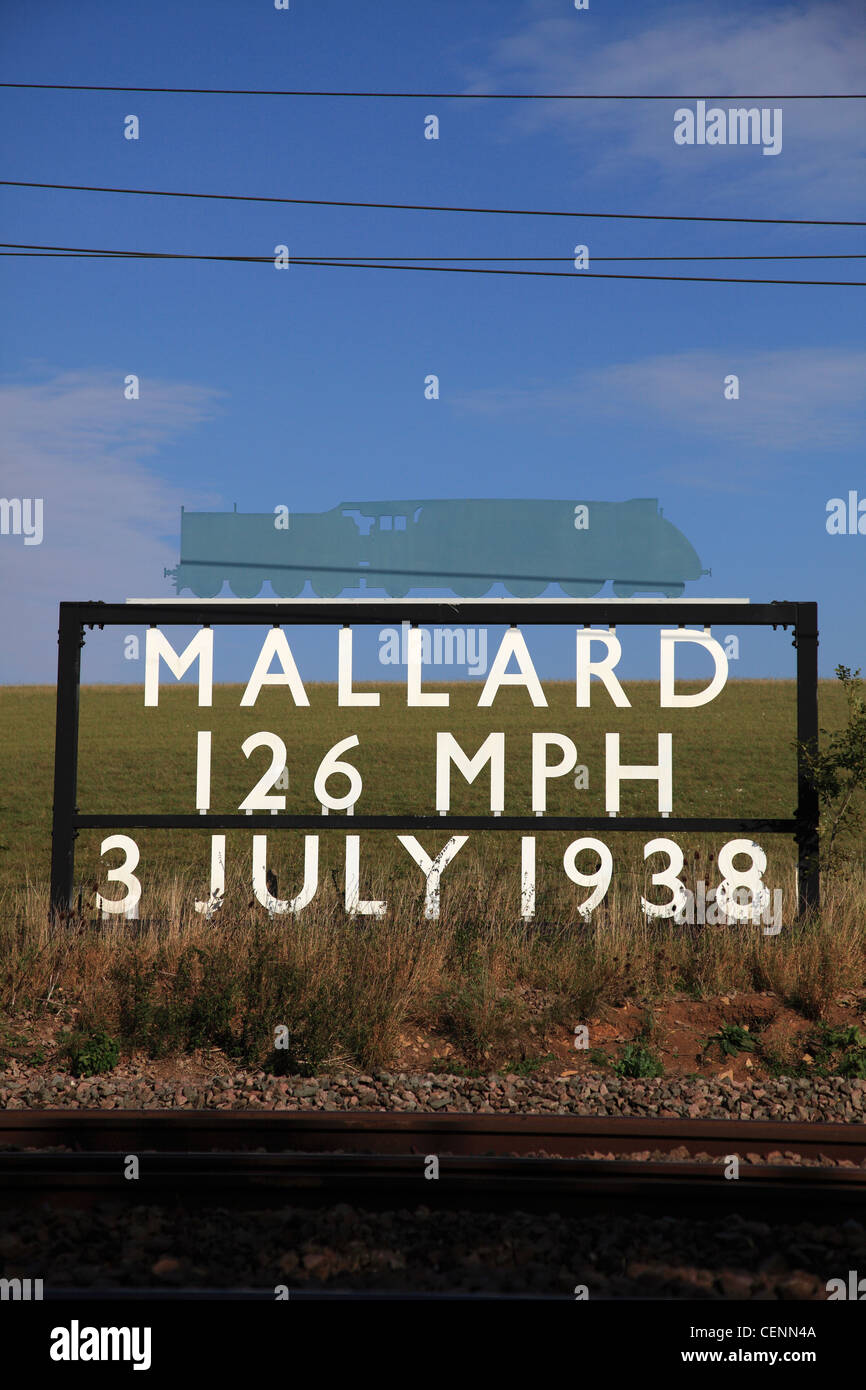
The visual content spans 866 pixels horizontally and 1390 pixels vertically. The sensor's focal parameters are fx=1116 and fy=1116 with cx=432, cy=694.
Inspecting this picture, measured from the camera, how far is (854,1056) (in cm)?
804

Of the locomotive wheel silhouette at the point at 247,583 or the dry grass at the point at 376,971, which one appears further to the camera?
the locomotive wheel silhouette at the point at 247,583

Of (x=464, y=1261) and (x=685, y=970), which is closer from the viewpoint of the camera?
(x=464, y=1261)

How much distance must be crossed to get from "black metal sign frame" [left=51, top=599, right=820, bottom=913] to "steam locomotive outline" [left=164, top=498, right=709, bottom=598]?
40.0ft

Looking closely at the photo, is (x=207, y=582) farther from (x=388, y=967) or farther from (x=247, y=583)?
(x=388, y=967)

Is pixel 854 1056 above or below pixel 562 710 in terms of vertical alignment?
below

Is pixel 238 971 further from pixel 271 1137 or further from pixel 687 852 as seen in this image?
pixel 687 852

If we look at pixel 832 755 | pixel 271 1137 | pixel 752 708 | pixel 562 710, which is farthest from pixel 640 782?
pixel 271 1137

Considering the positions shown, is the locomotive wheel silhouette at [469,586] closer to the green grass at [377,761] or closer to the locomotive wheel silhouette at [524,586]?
the locomotive wheel silhouette at [524,586]

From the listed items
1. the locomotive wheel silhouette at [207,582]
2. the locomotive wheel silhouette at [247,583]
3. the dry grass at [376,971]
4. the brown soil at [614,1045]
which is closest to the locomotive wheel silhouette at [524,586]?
the locomotive wheel silhouette at [247,583]

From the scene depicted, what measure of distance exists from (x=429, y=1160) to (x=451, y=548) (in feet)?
65.3

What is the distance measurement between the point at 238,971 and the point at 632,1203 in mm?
4260

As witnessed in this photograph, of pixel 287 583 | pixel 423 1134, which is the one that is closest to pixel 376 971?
pixel 423 1134

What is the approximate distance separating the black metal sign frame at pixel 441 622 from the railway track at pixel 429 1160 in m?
4.20

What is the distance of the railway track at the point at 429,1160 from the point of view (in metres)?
5.48
